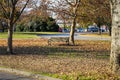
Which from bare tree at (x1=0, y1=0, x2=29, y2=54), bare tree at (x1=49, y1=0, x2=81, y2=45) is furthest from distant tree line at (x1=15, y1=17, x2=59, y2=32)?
bare tree at (x1=0, y1=0, x2=29, y2=54)

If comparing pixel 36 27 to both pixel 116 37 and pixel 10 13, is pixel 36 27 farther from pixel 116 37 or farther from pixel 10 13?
pixel 116 37

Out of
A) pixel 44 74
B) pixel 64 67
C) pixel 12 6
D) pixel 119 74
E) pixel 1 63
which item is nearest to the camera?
pixel 119 74

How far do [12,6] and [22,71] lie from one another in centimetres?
815

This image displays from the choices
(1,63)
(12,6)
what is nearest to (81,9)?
(12,6)

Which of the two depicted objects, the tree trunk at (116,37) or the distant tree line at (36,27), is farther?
the distant tree line at (36,27)

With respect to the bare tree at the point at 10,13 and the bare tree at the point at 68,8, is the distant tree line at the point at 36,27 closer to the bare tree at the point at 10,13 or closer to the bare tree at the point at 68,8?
the bare tree at the point at 68,8

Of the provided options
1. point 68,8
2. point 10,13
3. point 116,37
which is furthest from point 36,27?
point 116,37

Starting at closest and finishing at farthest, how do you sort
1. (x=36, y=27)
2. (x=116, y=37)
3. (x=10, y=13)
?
(x=116, y=37) → (x=10, y=13) → (x=36, y=27)

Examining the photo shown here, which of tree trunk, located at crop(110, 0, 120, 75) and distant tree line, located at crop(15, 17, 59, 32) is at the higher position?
tree trunk, located at crop(110, 0, 120, 75)

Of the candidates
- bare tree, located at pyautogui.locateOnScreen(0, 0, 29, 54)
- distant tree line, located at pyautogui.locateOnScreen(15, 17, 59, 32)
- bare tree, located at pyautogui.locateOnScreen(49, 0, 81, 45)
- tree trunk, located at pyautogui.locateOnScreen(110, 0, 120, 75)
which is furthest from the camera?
distant tree line, located at pyautogui.locateOnScreen(15, 17, 59, 32)

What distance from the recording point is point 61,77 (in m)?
12.0

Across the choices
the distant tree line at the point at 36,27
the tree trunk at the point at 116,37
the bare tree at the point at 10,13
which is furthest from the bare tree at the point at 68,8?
the distant tree line at the point at 36,27

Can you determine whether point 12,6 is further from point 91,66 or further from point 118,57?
point 118,57

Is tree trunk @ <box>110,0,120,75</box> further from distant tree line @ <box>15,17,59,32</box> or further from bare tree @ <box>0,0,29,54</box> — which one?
distant tree line @ <box>15,17,59,32</box>
